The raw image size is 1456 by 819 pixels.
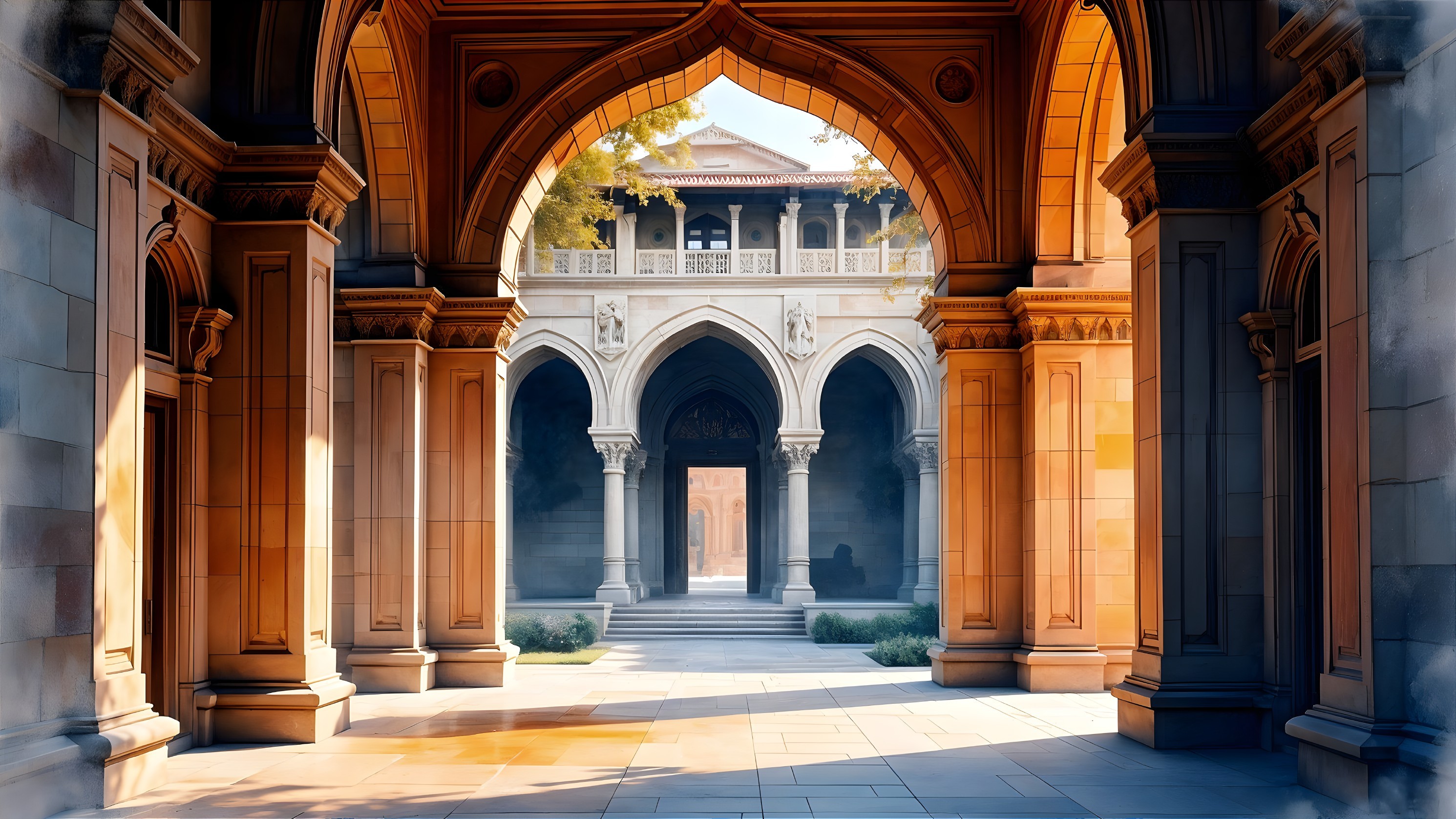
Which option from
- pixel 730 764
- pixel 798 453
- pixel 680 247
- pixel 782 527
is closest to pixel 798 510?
pixel 798 453

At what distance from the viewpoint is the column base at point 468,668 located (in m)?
11.9

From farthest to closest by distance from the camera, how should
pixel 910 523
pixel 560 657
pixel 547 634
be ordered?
1. pixel 910 523
2. pixel 547 634
3. pixel 560 657

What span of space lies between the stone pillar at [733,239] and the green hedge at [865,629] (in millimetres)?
8575

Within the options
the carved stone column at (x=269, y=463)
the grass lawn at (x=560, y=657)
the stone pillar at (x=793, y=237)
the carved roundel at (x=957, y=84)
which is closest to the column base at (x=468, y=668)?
the carved stone column at (x=269, y=463)

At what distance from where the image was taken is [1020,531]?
11719 millimetres

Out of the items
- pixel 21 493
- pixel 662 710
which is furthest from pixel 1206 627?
pixel 21 493

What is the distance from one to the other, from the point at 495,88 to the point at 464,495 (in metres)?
4.29

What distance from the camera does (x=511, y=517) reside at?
87.1 ft

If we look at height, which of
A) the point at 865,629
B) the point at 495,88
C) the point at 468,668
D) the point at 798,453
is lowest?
the point at 865,629

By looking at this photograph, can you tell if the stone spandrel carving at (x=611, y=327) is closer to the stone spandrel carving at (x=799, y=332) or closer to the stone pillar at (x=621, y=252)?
the stone pillar at (x=621, y=252)

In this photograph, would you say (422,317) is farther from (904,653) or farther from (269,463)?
(904,653)

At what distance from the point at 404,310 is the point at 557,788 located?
253 inches

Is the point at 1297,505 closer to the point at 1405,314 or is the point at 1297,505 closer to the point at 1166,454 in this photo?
the point at 1166,454

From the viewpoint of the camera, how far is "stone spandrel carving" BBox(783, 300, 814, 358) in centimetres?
2519
